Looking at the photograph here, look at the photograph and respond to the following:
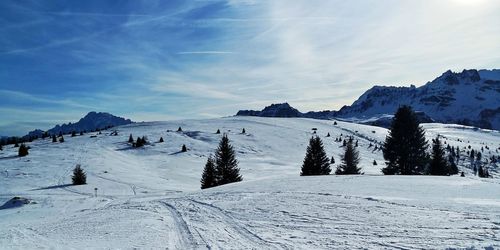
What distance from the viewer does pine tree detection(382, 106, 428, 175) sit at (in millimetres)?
38812

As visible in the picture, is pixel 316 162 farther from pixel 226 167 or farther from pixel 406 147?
pixel 406 147

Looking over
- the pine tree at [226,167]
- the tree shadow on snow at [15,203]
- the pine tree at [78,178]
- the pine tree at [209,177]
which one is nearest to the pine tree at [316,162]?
the pine tree at [226,167]

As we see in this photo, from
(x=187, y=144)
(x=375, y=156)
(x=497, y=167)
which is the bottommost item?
(x=497, y=167)

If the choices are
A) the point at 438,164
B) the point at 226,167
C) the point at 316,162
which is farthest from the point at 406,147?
the point at 226,167

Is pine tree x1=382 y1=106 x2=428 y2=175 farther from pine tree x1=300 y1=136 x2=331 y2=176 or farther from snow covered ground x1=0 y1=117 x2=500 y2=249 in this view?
snow covered ground x1=0 y1=117 x2=500 y2=249

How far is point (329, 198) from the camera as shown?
17078 mm

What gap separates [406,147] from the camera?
3903 centimetres

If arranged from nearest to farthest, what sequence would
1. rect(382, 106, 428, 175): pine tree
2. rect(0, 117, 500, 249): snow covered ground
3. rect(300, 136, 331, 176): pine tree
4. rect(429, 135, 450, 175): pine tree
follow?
rect(0, 117, 500, 249): snow covered ground → rect(300, 136, 331, 176): pine tree → rect(382, 106, 428, 175): pine tree → rect(429, 135, 450, 175): pine tree

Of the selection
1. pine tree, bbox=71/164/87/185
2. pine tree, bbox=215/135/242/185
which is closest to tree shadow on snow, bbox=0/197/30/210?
pine tree, bbox=71/164/87/185

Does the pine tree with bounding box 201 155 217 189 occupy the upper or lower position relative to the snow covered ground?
lower

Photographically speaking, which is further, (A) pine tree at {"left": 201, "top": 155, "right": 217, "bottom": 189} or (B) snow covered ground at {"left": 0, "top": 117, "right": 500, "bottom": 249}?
(A) pine tree at {"left": 201, "top": 155, "right": 217, "bottom": 189}

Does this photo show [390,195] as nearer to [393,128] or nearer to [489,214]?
[489,214]

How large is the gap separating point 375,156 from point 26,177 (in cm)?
7086

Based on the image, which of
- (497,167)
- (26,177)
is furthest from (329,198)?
(497,167)
